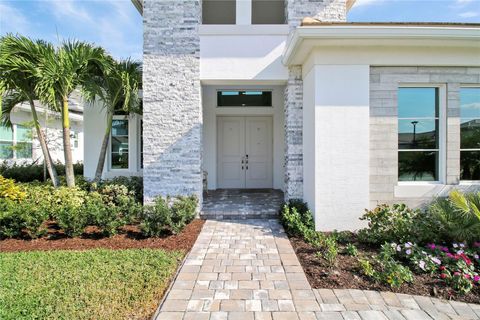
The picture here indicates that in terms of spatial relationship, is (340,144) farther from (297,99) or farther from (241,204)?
(241,204)

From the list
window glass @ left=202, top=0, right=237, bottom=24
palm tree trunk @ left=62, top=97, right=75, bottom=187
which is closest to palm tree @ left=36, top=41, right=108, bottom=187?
palm tree trunk @ left=62, top=97, right=75, bottom=187

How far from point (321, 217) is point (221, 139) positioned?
5.74 metres

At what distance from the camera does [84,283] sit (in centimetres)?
359

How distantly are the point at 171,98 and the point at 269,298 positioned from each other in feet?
17.0

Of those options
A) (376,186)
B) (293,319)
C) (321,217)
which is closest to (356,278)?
(293,319)

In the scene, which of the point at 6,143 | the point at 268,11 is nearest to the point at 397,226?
the point at 268,11

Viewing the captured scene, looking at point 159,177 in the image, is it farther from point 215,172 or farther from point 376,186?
point 376,186

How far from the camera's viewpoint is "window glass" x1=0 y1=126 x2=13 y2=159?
12523 millimetres

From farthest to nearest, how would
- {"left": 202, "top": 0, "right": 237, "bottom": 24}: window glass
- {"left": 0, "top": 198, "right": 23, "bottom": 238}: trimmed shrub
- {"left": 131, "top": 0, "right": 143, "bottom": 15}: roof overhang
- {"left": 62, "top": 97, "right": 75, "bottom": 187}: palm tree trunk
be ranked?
{"left": 202, "top": 0, "right": 237, "bottom": 24}: window glass, {"left": 131, "top": 0, "right": 143, "bottom": 15}: roof overhang, {"left": 62, "top": 97, "right": 75, "bottom": 187}: palm tree trunk, {"left": 0, "top": 198, "right": 23, "bottom": 238}: trimmed shrub

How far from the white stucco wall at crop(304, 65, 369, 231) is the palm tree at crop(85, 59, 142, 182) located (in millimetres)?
4535

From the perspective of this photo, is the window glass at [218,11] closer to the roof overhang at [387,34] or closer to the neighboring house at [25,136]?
the roof overhang at [387,34]

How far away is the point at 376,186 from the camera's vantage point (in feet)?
18.8

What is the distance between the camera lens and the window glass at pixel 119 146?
902 cm

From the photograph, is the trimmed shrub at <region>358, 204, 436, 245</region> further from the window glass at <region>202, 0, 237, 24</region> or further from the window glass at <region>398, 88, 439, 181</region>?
the window glass at <region>202, 0, 237, 24</region>
